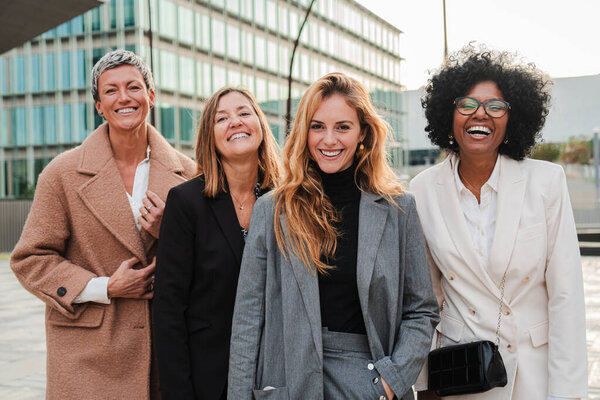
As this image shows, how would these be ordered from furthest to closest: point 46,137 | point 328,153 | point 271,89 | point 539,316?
point 271,89, point 46,137, point 539,316, point 328,153

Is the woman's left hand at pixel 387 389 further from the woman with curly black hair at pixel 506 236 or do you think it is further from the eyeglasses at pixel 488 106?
the eyeglasses at pixel 488 106

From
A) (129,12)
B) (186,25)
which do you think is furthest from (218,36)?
(129,12)

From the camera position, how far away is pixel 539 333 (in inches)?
110

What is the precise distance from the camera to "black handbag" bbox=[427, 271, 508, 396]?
270 cm

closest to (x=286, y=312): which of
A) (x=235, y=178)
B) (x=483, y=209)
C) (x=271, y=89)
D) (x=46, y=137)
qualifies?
(x=235, y=178)

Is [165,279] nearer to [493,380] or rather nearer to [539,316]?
[493,380]

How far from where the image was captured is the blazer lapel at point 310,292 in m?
2.45

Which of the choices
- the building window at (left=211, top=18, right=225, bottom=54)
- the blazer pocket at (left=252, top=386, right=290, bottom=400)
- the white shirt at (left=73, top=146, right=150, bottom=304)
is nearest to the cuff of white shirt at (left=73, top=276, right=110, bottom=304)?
the white shirt at (left=73, top=146, right=150, bottom=304)

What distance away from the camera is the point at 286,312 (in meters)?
2.49

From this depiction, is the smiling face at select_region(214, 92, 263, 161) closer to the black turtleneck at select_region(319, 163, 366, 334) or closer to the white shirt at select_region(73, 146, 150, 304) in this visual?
the white shirt at select_region(73, 146, 150, 304)

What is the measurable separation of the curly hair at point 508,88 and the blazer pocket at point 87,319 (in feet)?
6.75

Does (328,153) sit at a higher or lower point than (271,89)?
lower

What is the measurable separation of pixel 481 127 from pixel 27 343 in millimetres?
8107

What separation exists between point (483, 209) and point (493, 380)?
0.81 m
